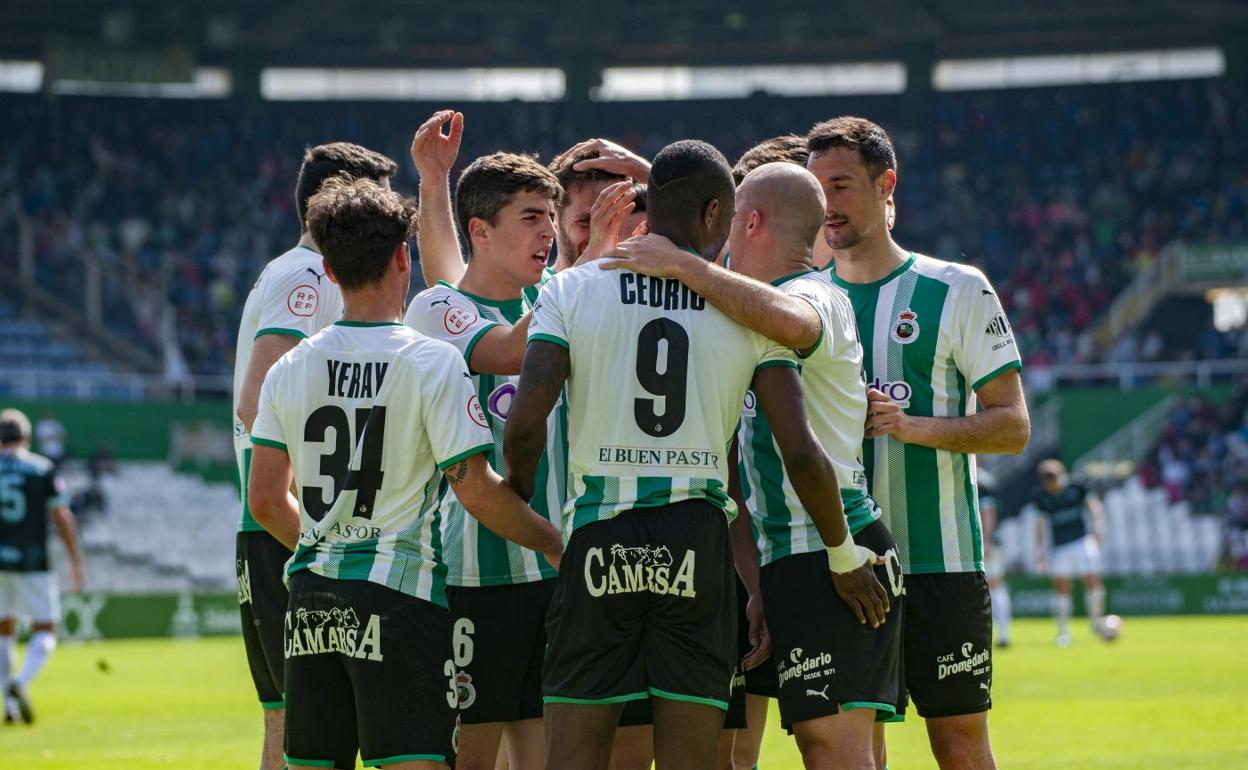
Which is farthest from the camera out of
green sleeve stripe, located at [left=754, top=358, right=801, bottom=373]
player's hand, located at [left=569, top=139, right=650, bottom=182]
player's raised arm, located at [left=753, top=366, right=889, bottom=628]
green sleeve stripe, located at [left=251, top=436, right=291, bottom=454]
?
player's hand, located at [left=569, top=139, right=650, bottom=182]

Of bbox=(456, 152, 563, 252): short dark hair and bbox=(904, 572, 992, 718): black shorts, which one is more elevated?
bbox=(456, 152, 563, 252): short dark hair

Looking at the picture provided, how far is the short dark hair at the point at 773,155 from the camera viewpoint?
6703mm

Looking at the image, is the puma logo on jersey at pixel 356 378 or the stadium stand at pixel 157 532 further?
the stadium stand at pixel 157 532

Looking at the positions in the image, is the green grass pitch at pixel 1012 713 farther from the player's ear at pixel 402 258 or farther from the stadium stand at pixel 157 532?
the stadium stand at pixel 157 532

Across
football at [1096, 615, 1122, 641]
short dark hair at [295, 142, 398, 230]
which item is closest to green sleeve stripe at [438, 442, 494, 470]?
short dark hair at [295, 142, 398, 230]

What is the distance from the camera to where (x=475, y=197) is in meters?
6.09

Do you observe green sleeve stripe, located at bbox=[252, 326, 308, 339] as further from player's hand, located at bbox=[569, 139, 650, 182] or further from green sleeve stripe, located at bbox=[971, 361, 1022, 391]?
green sleeve stripe, located at bbox=[971, 361, 1022, 391]

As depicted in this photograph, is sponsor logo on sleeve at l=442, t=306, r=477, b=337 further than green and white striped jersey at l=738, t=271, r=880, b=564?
Yes

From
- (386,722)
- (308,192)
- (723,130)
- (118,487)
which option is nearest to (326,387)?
(386,722)

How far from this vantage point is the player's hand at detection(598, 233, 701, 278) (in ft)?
16.8

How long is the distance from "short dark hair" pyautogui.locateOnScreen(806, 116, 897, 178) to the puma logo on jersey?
2049 millimetres

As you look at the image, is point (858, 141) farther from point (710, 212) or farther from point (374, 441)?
point (374, 441)

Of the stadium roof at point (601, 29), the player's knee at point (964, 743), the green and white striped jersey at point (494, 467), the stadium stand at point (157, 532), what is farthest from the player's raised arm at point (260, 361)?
the stadium roof at point (601, 29)

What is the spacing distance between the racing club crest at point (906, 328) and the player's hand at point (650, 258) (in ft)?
4.51
